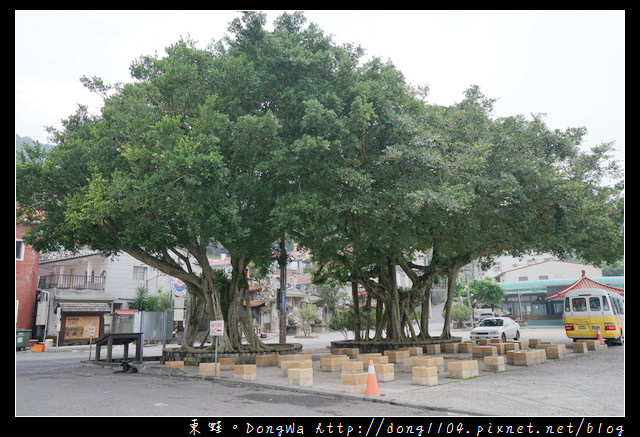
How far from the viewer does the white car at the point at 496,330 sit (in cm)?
2868

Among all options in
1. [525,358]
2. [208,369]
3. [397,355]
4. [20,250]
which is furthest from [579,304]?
[20,250]

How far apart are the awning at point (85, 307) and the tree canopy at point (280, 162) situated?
19.7m

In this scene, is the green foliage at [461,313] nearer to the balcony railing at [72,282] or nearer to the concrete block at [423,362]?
A: the balcony railing at [72,282]

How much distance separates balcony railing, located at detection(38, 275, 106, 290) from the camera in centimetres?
3753

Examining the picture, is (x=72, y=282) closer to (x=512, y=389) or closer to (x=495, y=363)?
(x=495, y=363)

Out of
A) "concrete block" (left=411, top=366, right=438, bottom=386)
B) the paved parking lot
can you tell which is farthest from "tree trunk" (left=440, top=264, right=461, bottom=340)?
"concrete block" (left=411, top=366, right=438, bottom=386)

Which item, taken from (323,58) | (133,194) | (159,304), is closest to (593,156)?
(323,58)

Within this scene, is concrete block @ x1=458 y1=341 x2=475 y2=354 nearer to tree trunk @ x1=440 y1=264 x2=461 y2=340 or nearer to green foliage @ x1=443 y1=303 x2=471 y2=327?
tree trunk @ x1=440 y1=264 x2=461 y2=340

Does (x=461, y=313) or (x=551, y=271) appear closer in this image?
(x=461, y=313)

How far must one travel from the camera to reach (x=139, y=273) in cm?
4275

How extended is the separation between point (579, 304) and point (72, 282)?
119 ft

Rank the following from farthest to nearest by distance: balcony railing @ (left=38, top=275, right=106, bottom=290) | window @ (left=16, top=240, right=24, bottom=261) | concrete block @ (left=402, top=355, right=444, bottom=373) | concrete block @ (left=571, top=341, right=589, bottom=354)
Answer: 1. balcony railing @ (left=38, top=275, right=106, bottom=290)
2. window @ (left=16, top=240, right=24, bottom=261)
3. concrete block @ (left=571, top=341, right=589, bottom=354)
4. concrete block @ (left=402, top=355, right=444, bottom=373)

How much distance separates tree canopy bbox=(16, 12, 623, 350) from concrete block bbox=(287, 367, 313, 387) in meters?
3.98

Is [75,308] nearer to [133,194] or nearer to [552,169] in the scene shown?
[133,194]
